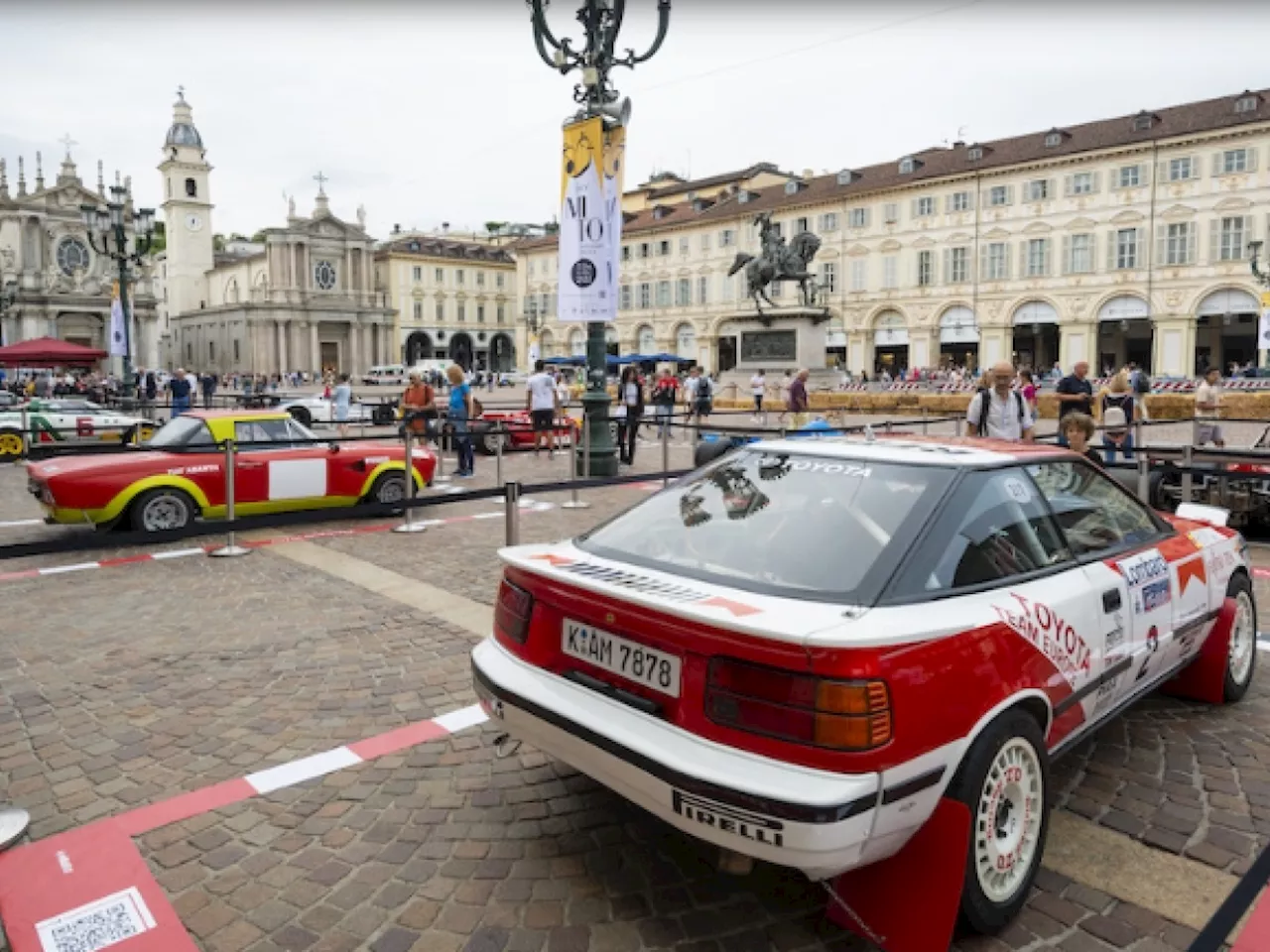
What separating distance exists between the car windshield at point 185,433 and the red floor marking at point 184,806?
6.77m

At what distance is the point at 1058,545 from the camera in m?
3.69

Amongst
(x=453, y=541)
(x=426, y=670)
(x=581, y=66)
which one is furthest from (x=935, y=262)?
(x=426, y=670)

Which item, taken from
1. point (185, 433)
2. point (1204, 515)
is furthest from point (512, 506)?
point (185, 433)

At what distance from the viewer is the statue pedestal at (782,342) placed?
29.4 meters

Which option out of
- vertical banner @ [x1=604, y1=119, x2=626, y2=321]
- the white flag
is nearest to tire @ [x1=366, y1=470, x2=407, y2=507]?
vertical banner @ [x1=604, y1=119, x2=626, y2=321]

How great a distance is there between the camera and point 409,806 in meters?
3.94

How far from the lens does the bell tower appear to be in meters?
93.9

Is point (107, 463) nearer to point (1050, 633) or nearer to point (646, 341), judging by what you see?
point (1050, 633)

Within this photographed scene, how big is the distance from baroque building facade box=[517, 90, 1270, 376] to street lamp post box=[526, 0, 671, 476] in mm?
29110

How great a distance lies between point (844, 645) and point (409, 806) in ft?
7.40

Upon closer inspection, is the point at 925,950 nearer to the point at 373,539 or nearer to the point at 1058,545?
the point at 1058,545

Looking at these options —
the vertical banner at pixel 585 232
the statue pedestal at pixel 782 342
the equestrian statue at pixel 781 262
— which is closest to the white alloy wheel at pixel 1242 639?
the vertical banner at pixel 585 232

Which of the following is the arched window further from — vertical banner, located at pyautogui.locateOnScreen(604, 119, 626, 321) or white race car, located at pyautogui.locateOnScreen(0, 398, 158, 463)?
vertical banner, located at pyautogui.locateOnScreen(604, 119, 626, 321)

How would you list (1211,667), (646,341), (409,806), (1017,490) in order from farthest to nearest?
1. (646,341)
2. (1211,667)
3. (409,806)
4. (1017,490)
